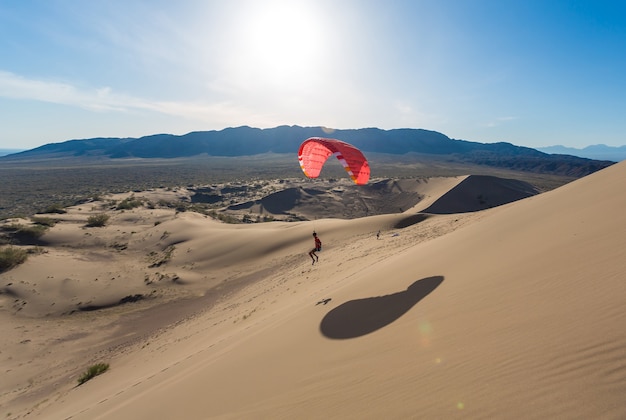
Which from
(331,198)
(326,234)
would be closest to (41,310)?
(326,234)

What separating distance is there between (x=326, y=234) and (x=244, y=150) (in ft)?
575

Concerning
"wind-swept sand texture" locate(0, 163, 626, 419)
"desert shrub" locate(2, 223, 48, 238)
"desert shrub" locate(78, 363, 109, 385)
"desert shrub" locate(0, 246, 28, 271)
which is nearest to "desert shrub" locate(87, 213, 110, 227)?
"desert shrub" locate(2, 223, 48, 238)

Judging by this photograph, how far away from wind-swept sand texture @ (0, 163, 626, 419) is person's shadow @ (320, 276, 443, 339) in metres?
0.04

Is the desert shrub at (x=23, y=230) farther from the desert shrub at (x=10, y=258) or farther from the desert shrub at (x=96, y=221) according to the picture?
the desert shrub at (x=10, y=258)

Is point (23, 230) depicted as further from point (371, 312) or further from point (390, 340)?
point (390, 340)

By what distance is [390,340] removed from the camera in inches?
180

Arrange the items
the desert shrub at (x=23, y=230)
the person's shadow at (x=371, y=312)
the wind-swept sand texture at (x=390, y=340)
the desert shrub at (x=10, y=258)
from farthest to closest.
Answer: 1. the desert shrub at (x=23, y=230)
2. the desert shrub at (x=10, y=258)
3. the person's shadow at (x=371, y=312)
4. the wind-swept sand texture at (x=390, y=340)

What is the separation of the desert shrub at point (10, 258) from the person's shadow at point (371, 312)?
17710 millimetres

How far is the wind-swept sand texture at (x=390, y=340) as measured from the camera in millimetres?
2797

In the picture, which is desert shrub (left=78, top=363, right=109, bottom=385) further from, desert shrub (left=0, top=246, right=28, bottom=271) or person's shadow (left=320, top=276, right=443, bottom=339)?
desert shrub (left=0, top=246, right=28, bottom=271)

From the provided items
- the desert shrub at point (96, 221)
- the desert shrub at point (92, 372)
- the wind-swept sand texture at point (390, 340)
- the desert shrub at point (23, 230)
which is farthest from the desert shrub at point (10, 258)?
the desert shrub at point (92, 372)

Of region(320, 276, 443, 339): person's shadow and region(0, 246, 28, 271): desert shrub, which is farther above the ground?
region(320, 276, 443, 339): person's shadow

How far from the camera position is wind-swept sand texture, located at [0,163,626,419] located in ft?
9.18

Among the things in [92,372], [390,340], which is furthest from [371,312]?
[92,372]
